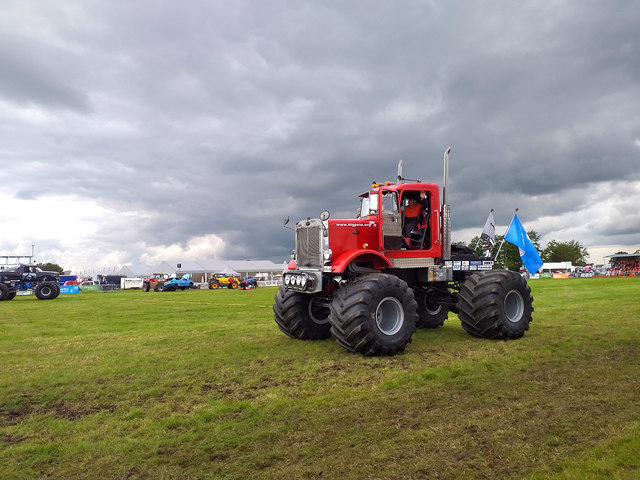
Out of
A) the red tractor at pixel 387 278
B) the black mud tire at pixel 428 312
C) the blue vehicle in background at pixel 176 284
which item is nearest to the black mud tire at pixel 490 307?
the red tractor at pixel 387 278

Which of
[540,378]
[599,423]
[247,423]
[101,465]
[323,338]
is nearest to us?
[101,465]

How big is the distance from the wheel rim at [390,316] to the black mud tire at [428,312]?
116 inches

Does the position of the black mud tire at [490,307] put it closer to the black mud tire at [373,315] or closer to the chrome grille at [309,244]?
the black mud tire at [373,315]

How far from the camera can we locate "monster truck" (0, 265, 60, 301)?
3073 centimetres

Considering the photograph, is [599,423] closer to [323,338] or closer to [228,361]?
[228,361]

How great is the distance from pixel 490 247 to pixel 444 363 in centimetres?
553

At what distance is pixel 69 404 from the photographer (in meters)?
5.98

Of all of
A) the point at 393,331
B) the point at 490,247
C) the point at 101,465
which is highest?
the point at 490,247

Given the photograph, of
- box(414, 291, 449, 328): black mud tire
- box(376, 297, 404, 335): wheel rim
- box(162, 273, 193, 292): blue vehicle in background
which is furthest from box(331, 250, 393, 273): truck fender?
box(162, 273, 193, 292): blue vehicle in background

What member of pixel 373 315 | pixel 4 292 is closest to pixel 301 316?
pixel 373 315

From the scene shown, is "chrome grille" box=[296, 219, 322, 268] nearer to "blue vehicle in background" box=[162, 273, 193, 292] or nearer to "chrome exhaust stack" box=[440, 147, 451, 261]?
"chrome exhaust stack" box=[440, 147, 451, 261]

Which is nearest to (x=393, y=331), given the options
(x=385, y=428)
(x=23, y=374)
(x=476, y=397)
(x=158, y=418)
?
(x=476, y=397)

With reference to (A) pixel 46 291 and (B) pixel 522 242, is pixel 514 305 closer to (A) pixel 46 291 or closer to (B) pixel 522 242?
(B) pixel 522 242

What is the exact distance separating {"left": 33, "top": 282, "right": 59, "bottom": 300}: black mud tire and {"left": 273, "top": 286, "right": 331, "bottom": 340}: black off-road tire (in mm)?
27666
